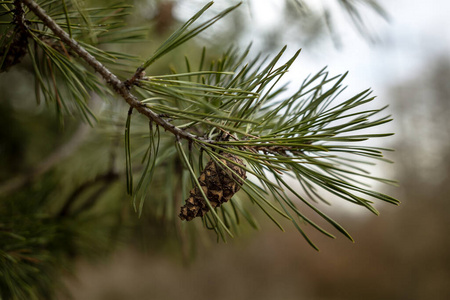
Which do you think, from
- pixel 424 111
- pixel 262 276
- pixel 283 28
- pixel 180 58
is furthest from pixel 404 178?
pixel 180 58

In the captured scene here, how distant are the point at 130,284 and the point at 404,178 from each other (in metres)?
1.86

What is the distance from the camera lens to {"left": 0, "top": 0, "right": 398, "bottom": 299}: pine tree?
177 mm

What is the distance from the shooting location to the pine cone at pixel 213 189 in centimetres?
19

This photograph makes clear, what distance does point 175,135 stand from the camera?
0.19 metres

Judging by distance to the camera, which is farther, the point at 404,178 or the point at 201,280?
the point at 201,280

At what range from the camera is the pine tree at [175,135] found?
0.58ft

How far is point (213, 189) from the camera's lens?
191mm

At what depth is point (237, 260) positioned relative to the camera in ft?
7.36

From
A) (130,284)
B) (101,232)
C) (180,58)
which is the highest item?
(180,58)

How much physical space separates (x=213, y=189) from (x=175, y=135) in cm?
4

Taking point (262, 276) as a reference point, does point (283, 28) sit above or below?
above

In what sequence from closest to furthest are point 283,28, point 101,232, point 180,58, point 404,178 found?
point 101,232 → point 180,58 → point 283,28 → point 404,178

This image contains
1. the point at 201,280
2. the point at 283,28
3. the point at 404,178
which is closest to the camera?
the point at 283,28

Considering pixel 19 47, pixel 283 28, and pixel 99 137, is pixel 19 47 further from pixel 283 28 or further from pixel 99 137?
pixel 283 28
